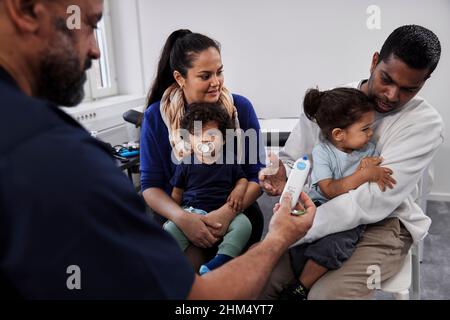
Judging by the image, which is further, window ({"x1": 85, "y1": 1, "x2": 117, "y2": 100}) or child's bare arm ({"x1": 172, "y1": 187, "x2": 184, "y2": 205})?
window ({"x1": 85, "y1": 1, "x2": 117, "y2": 100})

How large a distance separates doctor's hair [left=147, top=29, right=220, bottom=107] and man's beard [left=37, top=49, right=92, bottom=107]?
2.08ft

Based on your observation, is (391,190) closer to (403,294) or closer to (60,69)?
(403,294)

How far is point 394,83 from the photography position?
3.30 ft

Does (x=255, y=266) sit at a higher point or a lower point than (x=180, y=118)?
lower

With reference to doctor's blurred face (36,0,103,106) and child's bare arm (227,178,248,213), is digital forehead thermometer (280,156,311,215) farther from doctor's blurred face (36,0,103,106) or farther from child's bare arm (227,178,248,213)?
doctor's blurred face (36,0,103,106)

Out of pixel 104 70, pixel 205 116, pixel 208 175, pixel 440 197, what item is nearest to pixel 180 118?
pixel 205 116

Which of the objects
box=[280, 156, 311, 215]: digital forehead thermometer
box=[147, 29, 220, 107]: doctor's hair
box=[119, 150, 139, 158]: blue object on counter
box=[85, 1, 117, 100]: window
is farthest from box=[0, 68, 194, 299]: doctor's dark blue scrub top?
box=[85, 1, 117, 100]: window

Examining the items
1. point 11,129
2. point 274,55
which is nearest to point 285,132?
point 274,55

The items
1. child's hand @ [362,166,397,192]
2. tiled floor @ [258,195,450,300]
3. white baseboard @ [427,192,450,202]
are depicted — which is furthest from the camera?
white baseboard @ [427,192,450,202]

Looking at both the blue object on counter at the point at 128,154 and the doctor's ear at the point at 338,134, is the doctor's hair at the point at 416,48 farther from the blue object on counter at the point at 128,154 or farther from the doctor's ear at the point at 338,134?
the blue object on counter at the point at 128,154

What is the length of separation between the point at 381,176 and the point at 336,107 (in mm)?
262

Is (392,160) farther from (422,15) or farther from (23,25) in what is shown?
(422,15)

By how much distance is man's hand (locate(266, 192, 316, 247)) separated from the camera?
817 mm

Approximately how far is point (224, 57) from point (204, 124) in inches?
68.1
